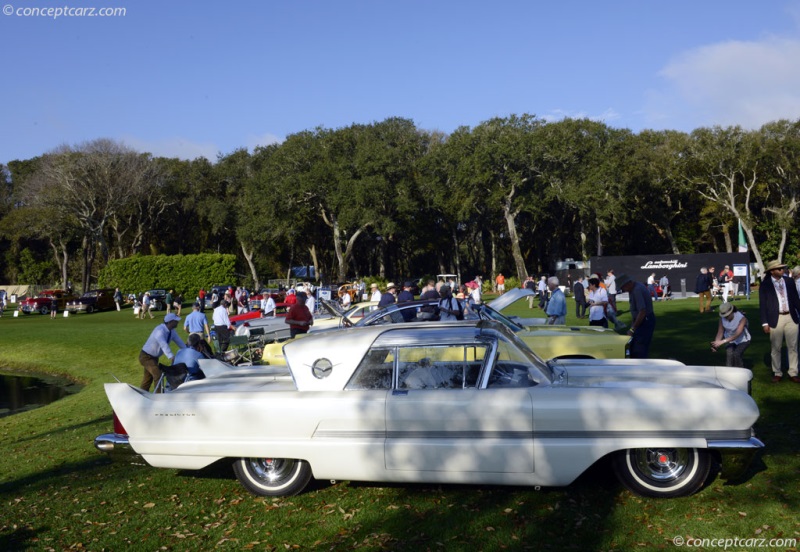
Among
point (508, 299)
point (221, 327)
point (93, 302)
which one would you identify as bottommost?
point (93, 302)

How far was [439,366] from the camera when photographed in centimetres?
641

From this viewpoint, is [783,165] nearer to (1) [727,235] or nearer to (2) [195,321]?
(1) [727,235]

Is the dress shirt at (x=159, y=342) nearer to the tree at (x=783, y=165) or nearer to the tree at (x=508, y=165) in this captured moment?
the tree at (x=508, y=165)

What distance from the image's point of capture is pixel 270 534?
5.66 m

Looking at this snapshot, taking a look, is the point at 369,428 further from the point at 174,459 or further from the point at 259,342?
the point at 259,342

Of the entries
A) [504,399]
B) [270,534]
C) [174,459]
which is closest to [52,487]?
[174,459]

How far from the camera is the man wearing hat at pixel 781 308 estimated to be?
10.5 meters

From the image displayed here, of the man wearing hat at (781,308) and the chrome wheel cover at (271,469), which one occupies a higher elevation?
the man wearing hat at (781,308)

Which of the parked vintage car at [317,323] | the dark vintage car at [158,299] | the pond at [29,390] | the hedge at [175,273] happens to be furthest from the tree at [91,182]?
the parked vintage car at [317,323]

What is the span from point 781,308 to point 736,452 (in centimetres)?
563

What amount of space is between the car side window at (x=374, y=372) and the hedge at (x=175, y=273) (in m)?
52.0
